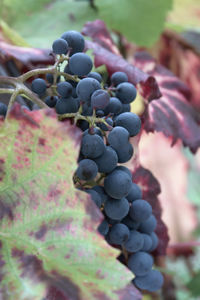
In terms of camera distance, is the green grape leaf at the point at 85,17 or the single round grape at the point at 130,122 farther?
the green grape leaf at the point at 85,17

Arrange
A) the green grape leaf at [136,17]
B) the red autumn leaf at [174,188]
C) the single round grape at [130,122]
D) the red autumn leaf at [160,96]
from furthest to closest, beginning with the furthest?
the red autumn leaf at [174,188], the green grape leaf at [136,17], the red autumn leaf at [160,96], the single round grape at [130,122]

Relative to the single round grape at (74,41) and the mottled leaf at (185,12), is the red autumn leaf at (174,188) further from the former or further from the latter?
the single round grape at (74,41)

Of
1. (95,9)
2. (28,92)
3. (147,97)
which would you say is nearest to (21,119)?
(28,92)

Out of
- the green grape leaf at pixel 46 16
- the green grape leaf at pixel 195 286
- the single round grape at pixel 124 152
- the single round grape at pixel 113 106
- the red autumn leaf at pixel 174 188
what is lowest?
the red autumn leaf at pixel 174 188

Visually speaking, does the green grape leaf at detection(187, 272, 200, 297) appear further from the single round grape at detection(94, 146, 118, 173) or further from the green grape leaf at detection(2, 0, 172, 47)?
the single round grape at detection(94, 146, 118, 173)

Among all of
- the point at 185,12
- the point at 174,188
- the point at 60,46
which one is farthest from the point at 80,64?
the point at 174,188

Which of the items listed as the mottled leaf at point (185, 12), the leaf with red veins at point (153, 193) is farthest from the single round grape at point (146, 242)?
the mottled leaf at point (185, 12)
